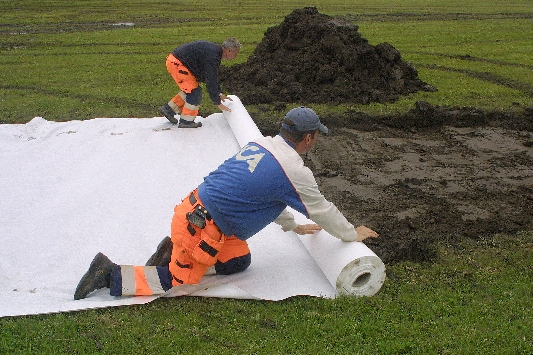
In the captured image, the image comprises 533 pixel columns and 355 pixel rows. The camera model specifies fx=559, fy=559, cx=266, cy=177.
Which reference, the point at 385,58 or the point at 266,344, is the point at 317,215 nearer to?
the point at 266,344

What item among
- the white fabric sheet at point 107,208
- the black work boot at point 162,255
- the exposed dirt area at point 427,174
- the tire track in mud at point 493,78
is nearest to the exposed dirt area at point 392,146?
the exposed dirt area at point 427,174

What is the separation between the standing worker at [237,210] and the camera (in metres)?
3.98

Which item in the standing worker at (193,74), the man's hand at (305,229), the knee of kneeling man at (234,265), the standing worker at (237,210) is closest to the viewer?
the standing worker at (237,210)

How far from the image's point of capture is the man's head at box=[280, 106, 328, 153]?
3.99m

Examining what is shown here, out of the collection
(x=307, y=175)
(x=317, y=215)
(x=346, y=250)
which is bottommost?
(x=346, y=250)

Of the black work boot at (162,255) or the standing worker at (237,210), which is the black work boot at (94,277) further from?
the black work boot at (162,255)

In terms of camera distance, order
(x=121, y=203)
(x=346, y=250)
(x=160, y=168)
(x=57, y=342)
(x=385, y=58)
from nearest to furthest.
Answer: (x=57, y=342) < (x=346, y=250) < (x=121, y=203) < (x=160, y=168) < (x=385, y=58)

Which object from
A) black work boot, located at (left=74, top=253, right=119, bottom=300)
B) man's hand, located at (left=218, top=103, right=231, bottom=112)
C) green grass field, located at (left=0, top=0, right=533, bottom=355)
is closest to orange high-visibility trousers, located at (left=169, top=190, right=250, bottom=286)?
green grass field, located at (left=0, top=0, right=533, bottom=355)

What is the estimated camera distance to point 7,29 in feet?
53.5

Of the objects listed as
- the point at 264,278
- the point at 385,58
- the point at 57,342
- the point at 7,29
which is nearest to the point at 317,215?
the point at 264,278

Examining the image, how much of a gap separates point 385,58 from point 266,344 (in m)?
7.48

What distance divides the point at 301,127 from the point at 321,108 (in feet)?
17.0

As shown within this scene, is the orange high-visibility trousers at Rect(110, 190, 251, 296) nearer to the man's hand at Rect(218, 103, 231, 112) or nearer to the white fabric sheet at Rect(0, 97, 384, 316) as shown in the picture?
the white fabric sheet at Rect(0, 97, 384, 316)

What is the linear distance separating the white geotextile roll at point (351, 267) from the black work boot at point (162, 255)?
1.21m
